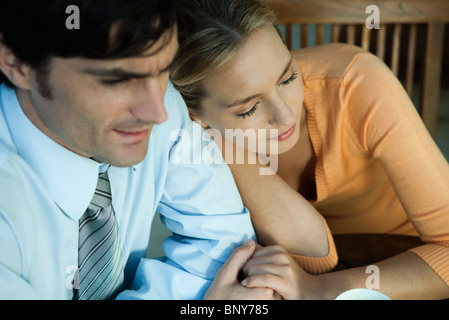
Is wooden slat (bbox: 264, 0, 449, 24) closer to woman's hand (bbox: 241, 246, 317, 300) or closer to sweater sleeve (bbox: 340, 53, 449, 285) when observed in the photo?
sweater sleeve (bbox: 340, 53, 449, 285)

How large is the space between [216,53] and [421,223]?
2.02 feet

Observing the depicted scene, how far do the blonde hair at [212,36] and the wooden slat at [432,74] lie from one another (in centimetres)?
87

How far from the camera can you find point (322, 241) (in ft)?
3.90

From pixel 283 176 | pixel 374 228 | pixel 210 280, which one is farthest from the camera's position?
pixel 374 228

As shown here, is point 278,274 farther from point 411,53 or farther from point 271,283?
point 411,53

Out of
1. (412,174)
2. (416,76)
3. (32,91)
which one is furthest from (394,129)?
(416,76)

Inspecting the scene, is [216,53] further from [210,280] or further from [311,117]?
[210,280]

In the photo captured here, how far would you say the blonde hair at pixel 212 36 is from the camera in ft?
3.57

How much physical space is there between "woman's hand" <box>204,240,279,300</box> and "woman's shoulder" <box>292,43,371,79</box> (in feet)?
1.70

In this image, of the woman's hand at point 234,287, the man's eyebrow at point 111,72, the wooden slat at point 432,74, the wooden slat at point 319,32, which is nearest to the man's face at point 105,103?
the man's eyebrow at point 111,72

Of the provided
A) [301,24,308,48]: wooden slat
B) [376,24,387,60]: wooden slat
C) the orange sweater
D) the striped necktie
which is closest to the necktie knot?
the striped necktie

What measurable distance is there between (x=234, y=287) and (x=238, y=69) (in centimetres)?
45

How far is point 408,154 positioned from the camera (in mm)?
1157

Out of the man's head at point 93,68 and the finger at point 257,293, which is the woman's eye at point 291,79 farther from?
the finger at point 257,293
